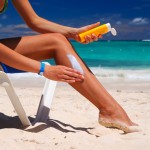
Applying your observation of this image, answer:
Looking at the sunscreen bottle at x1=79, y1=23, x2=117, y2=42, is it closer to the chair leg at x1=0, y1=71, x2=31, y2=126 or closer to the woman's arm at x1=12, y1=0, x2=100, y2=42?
the woman's arm at x1=12, y1=0, x2=100, y2=42

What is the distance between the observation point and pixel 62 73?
91.4 inches

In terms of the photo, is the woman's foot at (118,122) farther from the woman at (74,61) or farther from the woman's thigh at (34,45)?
the woman's thigh at (34,45)

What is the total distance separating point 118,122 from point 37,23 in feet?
3.13

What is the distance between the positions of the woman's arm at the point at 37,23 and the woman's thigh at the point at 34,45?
23 cm

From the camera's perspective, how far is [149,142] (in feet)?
7.76

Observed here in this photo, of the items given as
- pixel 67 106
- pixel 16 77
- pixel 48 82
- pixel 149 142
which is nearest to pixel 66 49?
pixel 48 82

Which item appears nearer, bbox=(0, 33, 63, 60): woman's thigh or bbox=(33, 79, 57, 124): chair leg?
bbox=(0, 33, 63, 60): woman's thigh

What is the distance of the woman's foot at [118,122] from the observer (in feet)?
8.54

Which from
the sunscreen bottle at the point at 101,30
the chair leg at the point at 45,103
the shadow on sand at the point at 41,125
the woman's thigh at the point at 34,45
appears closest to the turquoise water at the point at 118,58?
the chair leg at the point at 45,103

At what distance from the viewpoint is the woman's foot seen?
2.60 m

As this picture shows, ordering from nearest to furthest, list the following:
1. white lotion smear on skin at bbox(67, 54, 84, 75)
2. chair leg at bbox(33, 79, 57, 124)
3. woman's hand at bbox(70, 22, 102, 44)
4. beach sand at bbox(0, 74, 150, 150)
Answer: beach sand at bbox(0, 74, 150, 150)
white lotion smear on skin at bbox(67, 54, 84, 75)
woman's hand at bbox(70, 22, 102, 44)
chair leg at bbox(33, 79, 57, 124)

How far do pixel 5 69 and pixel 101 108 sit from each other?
28.0 inches

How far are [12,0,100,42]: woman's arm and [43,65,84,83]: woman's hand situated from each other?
496 millimetres

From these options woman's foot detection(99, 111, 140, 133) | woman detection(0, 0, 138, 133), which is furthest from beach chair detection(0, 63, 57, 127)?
woman's foot detection(99, 111, 140, 133)
